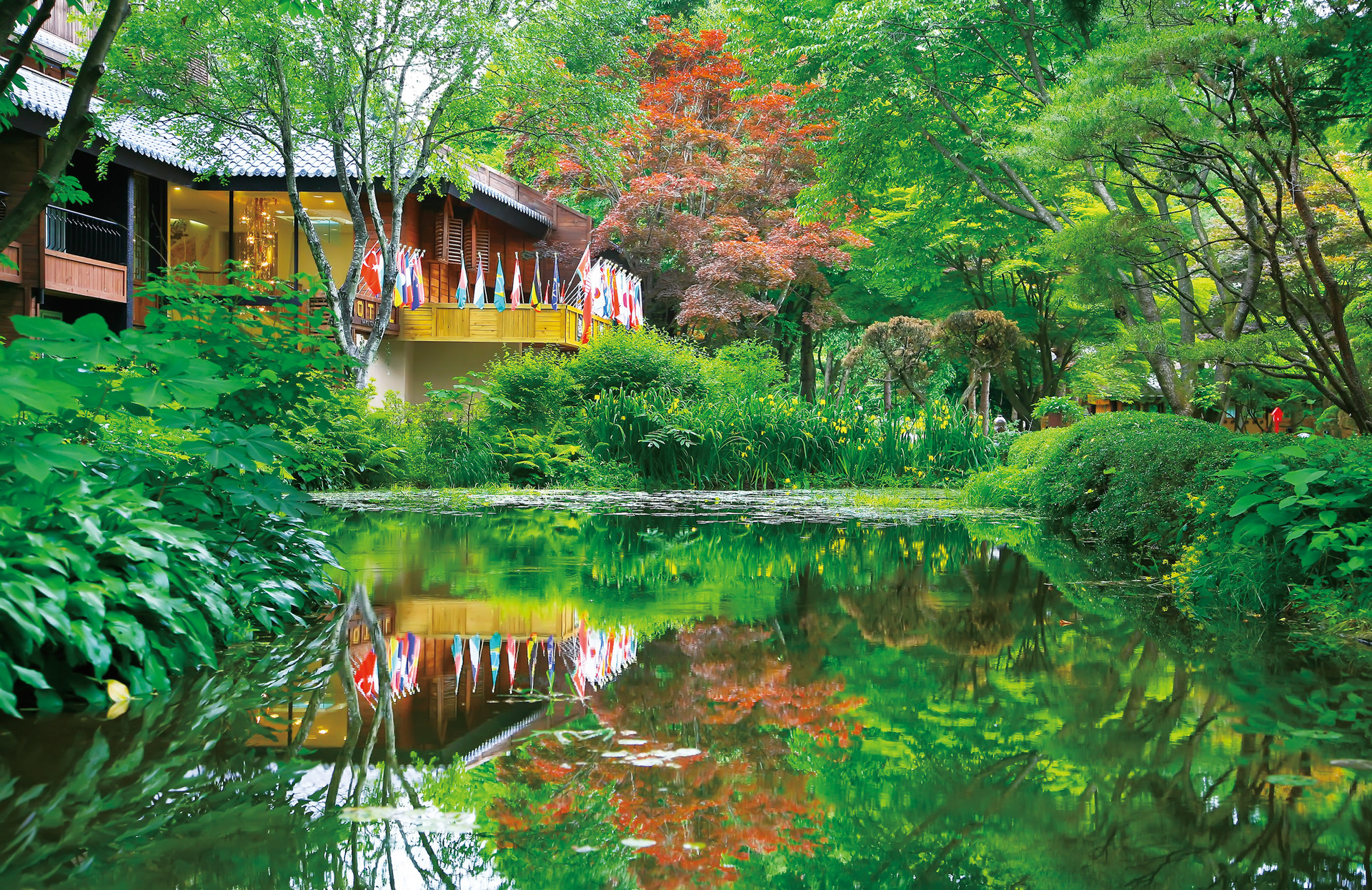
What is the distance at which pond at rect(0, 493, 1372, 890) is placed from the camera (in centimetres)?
282

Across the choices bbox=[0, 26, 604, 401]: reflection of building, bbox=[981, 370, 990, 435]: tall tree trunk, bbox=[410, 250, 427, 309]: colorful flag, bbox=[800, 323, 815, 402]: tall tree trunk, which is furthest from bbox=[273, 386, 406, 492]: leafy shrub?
bbox=[800, 323, 815, 402]: tall tree trunk

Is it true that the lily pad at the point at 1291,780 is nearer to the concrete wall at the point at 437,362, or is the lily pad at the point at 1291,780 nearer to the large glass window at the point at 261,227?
the concrete wall at the point at 437,362

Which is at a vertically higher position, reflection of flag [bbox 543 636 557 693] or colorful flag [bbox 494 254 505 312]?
colorful flag [bbox 494 254 505 312]

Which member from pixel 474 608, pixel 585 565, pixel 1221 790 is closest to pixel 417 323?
pixel 585 565

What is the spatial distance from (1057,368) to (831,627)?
26.4 m

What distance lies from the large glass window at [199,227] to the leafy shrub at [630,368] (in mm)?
10735

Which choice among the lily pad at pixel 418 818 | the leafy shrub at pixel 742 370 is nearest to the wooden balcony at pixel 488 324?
the leafy shrub at pixel 742 370

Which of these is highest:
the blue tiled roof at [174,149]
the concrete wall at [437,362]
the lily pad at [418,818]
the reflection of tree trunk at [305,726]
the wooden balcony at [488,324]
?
the blue tiled roof at [174,149]

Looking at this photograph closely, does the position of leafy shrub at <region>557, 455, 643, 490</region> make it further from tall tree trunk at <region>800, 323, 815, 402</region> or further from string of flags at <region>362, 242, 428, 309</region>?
tall tree trunk at <region>800, 323, 815, 402</region>

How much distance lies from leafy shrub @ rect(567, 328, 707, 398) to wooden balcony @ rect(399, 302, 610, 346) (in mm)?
6678

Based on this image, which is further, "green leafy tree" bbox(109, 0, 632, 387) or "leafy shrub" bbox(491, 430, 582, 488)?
"leafy shrub" bbox(491, 430, 582, 488)

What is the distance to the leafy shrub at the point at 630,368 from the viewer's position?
1850 cm

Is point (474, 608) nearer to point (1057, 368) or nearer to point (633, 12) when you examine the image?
point (633, 12)

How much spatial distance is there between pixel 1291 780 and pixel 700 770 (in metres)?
1.74
